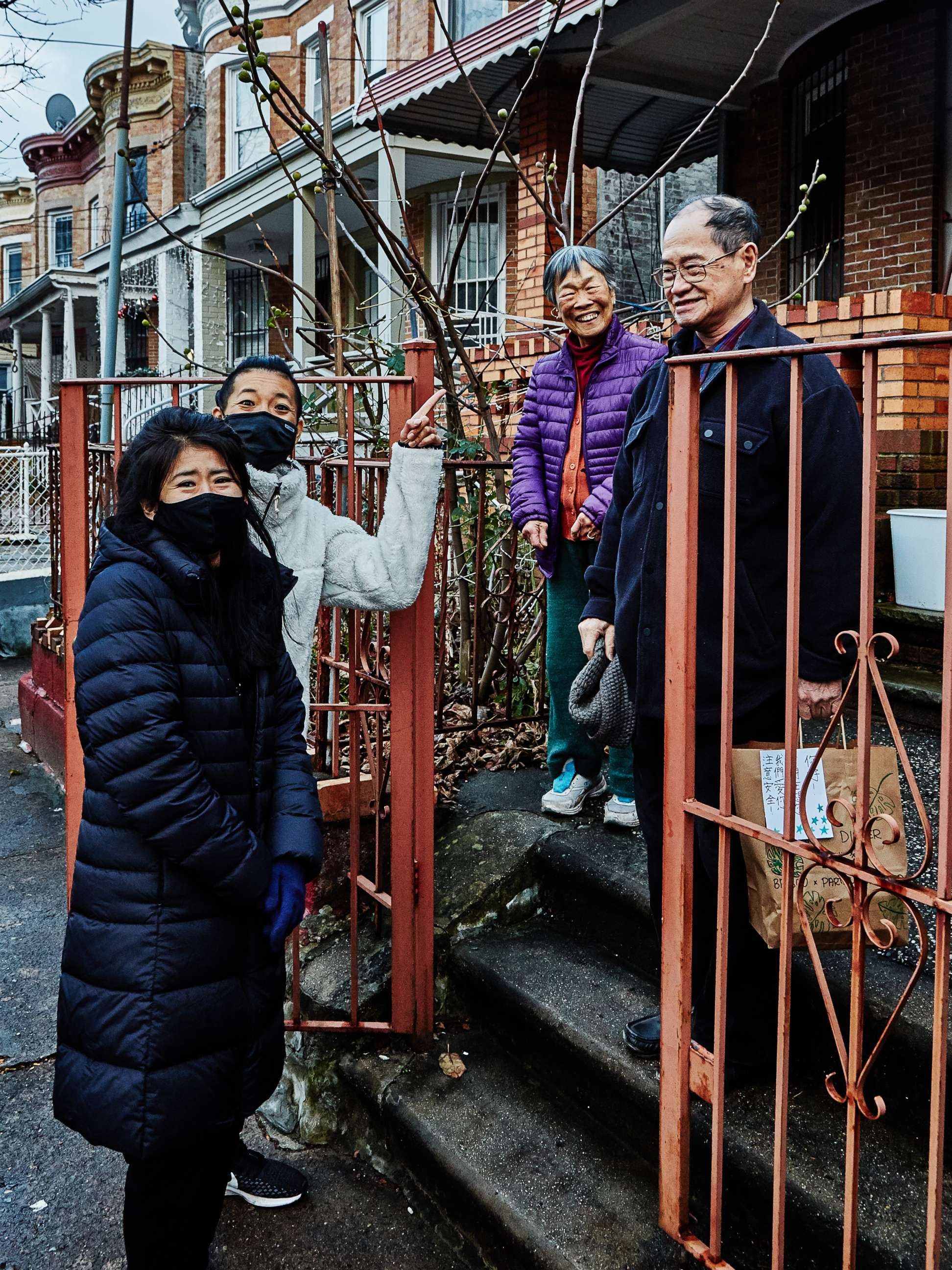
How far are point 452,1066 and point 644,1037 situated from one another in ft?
2.13

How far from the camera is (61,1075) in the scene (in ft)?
6.72

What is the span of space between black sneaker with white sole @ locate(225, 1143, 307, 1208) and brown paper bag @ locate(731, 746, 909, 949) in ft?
4.82

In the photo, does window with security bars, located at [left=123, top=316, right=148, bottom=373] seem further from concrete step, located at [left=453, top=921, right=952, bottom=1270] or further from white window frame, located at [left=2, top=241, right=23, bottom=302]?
concrete step, located at [left=453, top=921, right=952, bottom=1270]

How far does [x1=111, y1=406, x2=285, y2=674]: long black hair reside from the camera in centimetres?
212

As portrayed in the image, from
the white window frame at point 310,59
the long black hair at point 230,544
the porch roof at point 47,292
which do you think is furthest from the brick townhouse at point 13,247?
the long black hair at point 230,544

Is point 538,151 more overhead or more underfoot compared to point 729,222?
more overhead

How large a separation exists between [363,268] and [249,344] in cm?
336

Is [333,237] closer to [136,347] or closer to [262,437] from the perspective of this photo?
[262,437]

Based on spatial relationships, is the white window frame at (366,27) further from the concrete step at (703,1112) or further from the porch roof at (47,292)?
the concrete step at (703,1112)

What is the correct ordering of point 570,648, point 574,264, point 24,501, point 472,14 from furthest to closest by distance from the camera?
point 472,14
point 24,501
point 570,648
point 574,264

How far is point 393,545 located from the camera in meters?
2.78

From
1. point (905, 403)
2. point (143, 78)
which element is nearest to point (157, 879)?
point (905, 403)

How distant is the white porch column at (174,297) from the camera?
57.5 feet

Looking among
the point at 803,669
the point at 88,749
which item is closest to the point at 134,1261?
the point at 88,749
